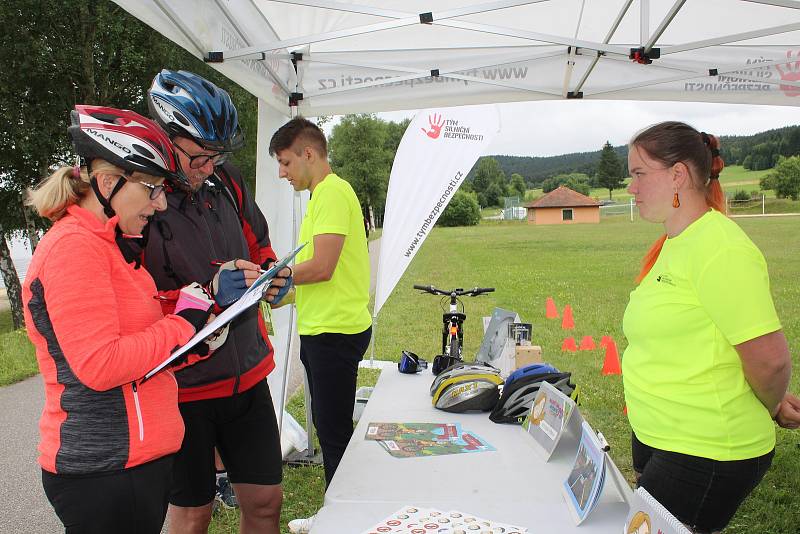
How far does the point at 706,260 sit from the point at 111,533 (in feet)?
5.11

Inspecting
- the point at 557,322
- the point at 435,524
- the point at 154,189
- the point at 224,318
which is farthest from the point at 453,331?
the point at 557,322

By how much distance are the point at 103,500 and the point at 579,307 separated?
11903 mm

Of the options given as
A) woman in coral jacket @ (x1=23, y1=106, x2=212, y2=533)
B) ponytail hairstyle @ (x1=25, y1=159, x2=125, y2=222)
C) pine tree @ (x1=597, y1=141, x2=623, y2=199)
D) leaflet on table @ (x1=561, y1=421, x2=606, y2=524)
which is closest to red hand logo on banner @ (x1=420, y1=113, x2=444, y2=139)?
leaflet on table @ (x1=561, y1=421, x2=606, y2=524)

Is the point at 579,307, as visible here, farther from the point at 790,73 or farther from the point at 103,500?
the point at 103,500

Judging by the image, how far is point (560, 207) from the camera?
65812 millimetres

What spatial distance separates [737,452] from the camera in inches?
60.3

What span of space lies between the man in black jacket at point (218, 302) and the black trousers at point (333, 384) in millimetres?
610

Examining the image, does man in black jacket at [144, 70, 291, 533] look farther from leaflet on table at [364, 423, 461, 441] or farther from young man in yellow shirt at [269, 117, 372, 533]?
young man in yellow shirt at [269, 117, 372, 533]

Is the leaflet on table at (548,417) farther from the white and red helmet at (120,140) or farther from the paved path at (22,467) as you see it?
the paved path at (22,467)

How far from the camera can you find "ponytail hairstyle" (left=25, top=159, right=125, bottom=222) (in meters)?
1.41

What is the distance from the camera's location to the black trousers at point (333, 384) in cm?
274

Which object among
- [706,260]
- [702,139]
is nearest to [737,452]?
[706,260]

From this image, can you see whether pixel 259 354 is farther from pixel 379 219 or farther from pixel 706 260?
pixel 379 219

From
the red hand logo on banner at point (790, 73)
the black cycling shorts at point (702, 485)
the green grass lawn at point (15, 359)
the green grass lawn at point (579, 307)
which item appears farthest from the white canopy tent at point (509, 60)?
the green grass lawn at point (15, 359)
